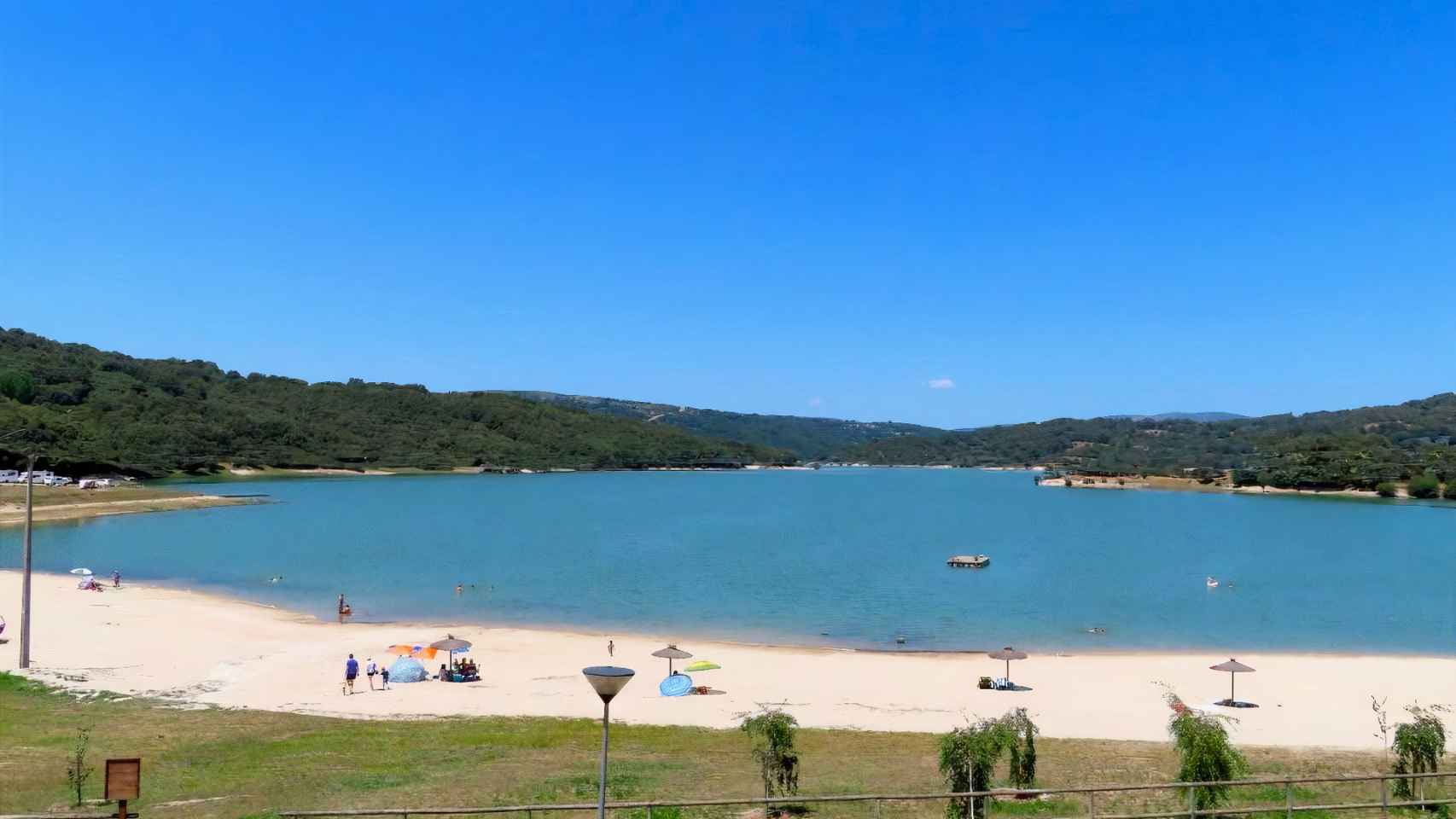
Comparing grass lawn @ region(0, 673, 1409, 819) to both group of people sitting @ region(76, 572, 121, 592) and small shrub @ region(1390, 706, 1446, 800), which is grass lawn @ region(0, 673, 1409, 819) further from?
group of people sitting @ region(76, 572, 121, 592)

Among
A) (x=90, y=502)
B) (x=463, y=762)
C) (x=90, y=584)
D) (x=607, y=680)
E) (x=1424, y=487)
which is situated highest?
(x=607, y=680)

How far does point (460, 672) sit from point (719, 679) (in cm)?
765

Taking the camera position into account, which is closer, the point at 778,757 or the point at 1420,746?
the point at 778,757

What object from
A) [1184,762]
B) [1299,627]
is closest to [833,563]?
[1299,627]

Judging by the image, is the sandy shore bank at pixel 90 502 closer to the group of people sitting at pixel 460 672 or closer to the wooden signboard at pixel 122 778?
the group of people sitting at pixel 460 672

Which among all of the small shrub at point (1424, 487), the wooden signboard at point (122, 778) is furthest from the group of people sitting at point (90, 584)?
the small shrub at point (1424, 487)

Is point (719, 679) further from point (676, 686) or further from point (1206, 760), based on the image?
point (1206, 760)

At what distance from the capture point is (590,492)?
526 ft

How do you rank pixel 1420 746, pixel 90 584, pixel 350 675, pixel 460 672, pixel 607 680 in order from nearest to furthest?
pixel 607 680
pixel 1420 746
pixel 350 675
pixel 460 672
pixel 90 584

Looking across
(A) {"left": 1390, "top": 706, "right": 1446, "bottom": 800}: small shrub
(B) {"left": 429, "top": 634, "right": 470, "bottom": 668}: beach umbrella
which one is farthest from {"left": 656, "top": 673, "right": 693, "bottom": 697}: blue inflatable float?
(A) {"left": 1390, "top": 706, "right": 1446, "bottom": 800}: small shrub

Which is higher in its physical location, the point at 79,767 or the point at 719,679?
the point at 79,767

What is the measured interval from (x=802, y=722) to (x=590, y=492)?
14058 cm

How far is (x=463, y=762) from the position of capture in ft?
55.0

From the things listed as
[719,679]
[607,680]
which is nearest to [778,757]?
[607,680]
